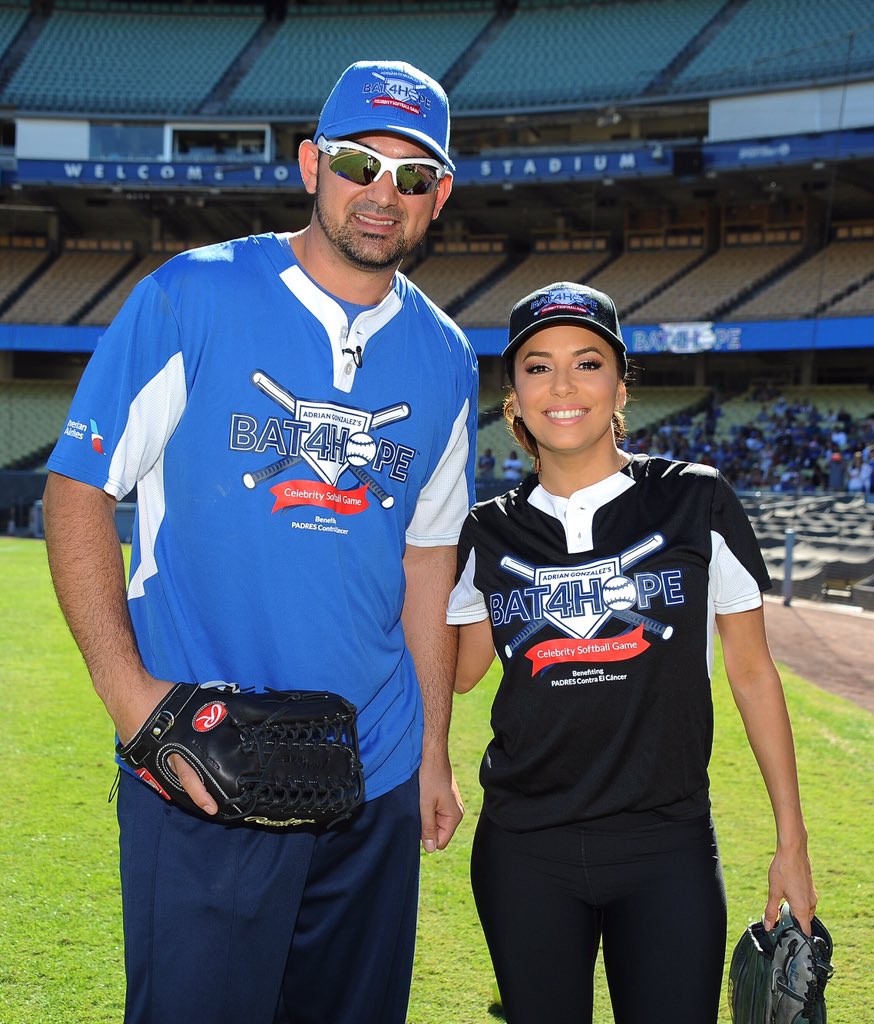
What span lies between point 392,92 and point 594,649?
1305mm

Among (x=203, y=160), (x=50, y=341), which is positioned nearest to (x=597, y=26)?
(x=203, y=160)

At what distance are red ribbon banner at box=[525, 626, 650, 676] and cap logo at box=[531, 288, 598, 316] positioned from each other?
0.73 metres

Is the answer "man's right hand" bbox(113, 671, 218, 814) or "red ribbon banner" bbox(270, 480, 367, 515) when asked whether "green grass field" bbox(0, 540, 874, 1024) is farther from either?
"red ribbon banner" bbox(270, 480, 367, 515)

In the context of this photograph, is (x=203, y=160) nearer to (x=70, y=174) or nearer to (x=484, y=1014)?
(x=70, y=174)

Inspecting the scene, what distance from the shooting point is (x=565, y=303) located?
246 centimetres

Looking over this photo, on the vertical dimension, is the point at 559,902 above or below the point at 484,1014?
above

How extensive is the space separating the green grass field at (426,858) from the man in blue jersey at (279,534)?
2.34ft

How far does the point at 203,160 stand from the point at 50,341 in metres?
7.27

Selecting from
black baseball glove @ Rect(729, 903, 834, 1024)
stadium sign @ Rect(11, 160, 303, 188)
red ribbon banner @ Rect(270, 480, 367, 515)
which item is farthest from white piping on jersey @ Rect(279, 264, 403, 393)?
stadium sign @ Rect(11, 160, 303, 188)

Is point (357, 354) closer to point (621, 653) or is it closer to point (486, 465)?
point (621, 653)

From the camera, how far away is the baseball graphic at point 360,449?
91.1 inches

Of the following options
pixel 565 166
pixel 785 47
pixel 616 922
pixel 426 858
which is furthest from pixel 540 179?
pixel 616 922

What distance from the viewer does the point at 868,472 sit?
70.1ft

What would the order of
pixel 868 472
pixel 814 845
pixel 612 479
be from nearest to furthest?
pixel 612 479 → pixel 814 845 → pixel 868 472
